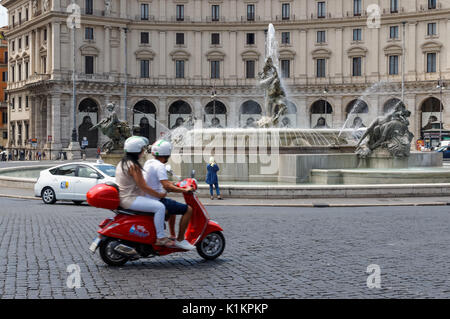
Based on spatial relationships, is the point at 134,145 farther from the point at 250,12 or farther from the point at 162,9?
the point at 250,12

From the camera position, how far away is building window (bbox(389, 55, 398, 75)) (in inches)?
2720

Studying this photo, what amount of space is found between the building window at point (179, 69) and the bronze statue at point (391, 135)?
5049cm

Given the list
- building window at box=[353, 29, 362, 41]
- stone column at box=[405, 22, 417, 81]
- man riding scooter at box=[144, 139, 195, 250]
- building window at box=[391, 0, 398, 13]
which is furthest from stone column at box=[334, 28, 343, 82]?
man riding scooter at box=[144, 139, 195, 250]

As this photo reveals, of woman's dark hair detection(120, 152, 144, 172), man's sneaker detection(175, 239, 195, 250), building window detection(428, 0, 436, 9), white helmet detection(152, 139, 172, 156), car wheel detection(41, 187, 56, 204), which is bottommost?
car wheel detection(41, 187, 56, 204)

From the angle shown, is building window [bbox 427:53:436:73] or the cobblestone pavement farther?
building window [bbox 427:53:436:73]

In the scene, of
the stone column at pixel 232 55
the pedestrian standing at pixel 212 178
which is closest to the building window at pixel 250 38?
the stone column at pixel 232 55

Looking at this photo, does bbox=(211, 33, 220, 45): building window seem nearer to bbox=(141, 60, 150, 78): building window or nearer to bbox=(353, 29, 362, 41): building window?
bbox=(141, 60, 150, 78): building window

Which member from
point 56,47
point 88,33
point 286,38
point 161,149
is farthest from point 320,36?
point 161,149

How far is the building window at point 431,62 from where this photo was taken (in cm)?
6762

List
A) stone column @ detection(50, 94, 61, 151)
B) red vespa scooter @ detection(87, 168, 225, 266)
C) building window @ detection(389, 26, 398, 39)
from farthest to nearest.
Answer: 1. building window @ detection(389, 26, 398, 39)
2. stone column @ detection(50, 94, 61, 151)
3. red vespa scooter @ detection(87, 168, 225, 266)

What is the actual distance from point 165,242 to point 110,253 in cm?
71

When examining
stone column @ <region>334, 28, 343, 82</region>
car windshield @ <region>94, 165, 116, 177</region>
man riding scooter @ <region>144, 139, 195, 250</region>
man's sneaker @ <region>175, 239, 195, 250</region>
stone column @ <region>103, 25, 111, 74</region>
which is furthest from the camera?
stone column @ <region>334, 28, 343, 82</region>

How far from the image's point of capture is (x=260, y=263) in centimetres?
823

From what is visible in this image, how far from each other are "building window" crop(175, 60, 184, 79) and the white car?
54497 mm
